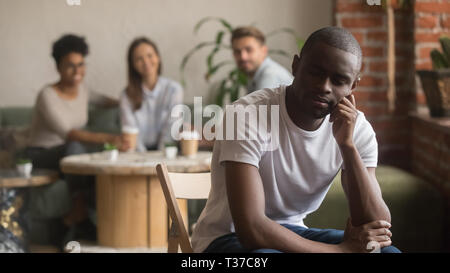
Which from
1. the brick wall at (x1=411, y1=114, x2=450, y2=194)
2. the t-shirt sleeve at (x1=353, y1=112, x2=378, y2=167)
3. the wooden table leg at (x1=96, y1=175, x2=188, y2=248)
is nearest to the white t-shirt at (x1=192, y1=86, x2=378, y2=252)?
the t-shirt sleeve at (x1=353, y1=112, x2=378, y2=167)

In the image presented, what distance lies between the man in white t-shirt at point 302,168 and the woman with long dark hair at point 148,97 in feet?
5.30

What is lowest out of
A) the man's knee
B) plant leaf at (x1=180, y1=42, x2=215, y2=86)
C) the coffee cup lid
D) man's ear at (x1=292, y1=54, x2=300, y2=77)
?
the man's knee

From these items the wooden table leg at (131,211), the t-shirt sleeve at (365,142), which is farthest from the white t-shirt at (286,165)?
the wooden table leg at (131,211)

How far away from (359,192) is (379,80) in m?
0.64

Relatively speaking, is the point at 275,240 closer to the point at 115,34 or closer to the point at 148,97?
the point at 148,97

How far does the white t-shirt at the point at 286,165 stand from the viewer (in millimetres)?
1078

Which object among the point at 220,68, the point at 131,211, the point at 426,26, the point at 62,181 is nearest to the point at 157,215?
the point at 131,211

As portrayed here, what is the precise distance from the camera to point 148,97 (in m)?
2.76

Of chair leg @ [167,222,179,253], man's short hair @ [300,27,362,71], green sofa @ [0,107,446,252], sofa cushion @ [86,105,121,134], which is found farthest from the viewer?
sofa cushion @ [86,105,121,134]

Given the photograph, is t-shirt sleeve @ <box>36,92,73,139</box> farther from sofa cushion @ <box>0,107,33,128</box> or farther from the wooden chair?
the wooden chair

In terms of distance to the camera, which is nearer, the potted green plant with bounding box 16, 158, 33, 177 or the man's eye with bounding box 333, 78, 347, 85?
the man's eye with bounding box 333, 78, 347, 85

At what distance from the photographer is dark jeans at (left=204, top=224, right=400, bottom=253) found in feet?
3.52

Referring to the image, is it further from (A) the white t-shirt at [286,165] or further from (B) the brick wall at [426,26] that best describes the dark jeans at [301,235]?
(B) the brick wall at [426,26]

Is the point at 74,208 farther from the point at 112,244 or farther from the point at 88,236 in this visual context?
the point at 112,244
